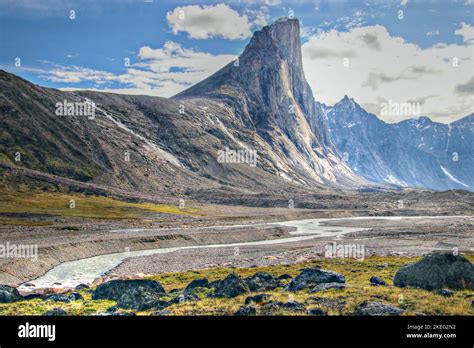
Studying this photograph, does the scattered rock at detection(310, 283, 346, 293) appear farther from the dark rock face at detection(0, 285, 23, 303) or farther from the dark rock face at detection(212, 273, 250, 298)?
the dark rock face at detection(0, 285, 23, 303)

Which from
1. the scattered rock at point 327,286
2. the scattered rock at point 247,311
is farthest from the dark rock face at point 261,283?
the scattered rock at point 247,311

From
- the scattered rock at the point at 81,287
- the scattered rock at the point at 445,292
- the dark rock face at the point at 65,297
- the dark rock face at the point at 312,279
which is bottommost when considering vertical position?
the scattered rock at the point at 81,287

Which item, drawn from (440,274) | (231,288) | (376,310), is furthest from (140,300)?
(440,274)

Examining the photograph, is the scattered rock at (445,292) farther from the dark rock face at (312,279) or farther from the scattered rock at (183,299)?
the scattered rock at (183,299)

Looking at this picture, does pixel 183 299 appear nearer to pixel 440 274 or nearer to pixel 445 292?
pixel 445 292

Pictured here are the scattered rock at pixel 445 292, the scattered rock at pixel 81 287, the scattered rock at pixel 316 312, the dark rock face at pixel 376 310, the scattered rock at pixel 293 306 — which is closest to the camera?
the dark rock face at pixel 376 310
